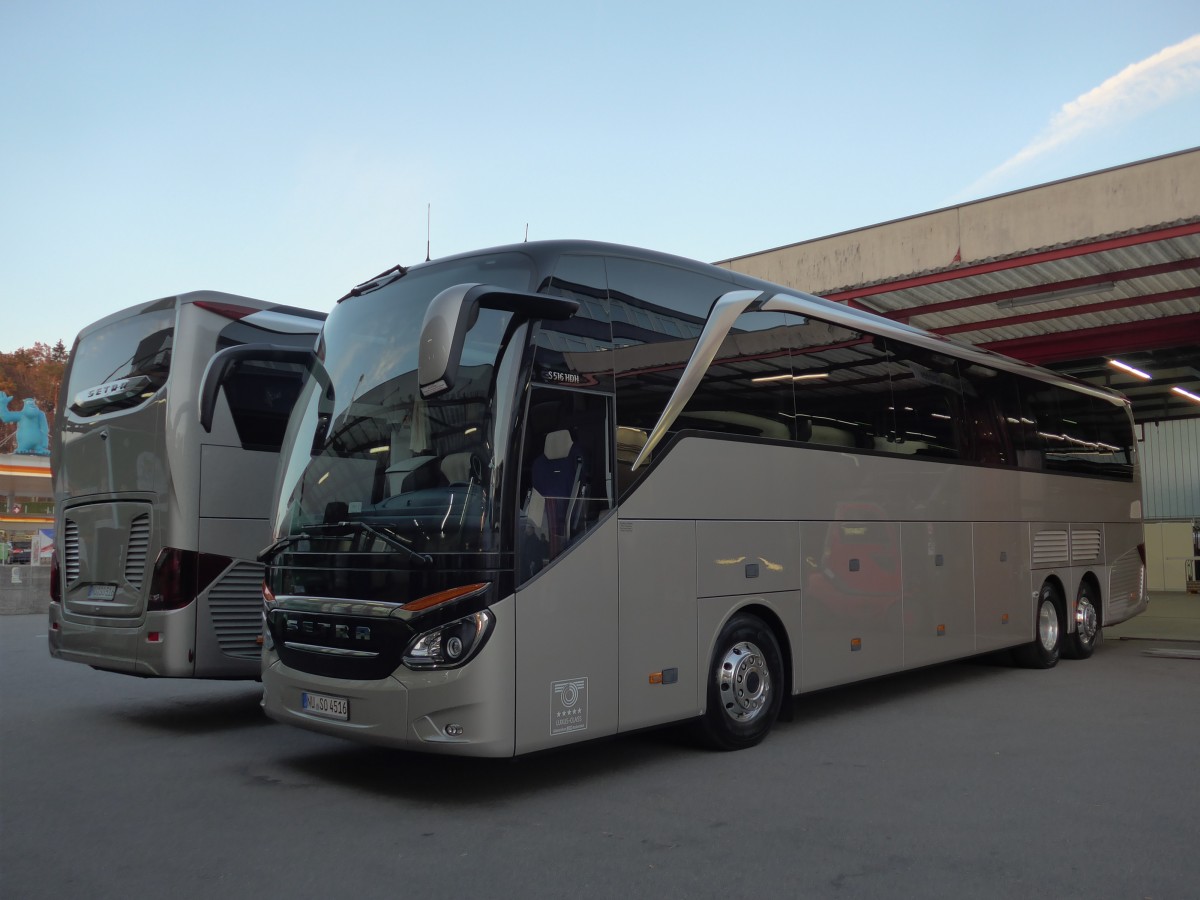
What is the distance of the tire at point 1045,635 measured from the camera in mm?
12062

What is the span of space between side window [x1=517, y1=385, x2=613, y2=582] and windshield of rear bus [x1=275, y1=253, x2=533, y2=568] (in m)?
0.22

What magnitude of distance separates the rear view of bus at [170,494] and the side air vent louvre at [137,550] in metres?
0.01

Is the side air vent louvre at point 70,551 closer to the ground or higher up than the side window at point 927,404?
closer to the ground

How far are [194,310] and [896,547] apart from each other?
6.36 metres

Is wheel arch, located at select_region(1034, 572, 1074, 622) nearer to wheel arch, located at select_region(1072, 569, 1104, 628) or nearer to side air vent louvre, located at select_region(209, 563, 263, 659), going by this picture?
wheel arch, located at select_region(1072, 569, 1104, 628)

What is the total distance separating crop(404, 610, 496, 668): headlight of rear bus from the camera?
5.65 meters

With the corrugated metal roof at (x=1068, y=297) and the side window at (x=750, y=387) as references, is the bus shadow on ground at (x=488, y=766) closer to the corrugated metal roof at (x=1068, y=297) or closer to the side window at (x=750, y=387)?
the side window at (x=750, y=387)

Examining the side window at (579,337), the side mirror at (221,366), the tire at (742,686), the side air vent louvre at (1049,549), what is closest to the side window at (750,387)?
the side window at (579,337)

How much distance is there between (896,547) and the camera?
30.6 ft

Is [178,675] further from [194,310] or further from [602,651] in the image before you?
[602,651]

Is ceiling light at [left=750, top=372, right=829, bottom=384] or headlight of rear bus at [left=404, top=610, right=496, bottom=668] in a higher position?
ceiling light at [left=750, top=372, right=829, bottom=384]

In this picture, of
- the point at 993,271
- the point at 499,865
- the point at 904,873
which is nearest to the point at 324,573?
the point at 499,865

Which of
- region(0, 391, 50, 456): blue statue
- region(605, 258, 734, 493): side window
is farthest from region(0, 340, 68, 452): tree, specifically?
region(605, 258, 734, 493): side window

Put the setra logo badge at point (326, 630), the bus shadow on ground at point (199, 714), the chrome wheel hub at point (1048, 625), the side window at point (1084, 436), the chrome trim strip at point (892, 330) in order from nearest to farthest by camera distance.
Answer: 1. the setra logo badge at point (326, 630)
2. the chrome trim strip at point (892, 330)
3. the bus shadow on ground at point (199, 714)
4. the chrome wheel hub at point (1048, 625)
5. the side window at point (1084, 436)
